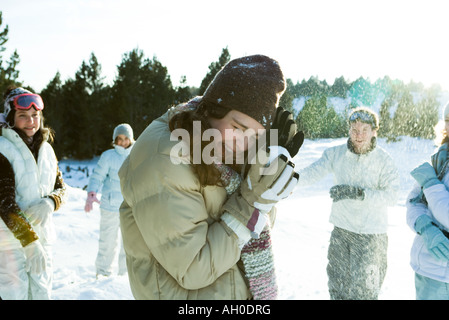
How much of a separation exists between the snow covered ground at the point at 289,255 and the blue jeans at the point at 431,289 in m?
1.67

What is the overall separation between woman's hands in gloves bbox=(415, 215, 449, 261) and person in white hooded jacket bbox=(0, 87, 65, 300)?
9.77ft

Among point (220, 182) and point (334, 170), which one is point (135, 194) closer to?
point (220, 182)

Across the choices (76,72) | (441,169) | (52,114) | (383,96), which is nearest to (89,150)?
(52,114)

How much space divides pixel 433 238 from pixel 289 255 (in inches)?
133

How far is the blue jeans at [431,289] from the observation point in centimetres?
223

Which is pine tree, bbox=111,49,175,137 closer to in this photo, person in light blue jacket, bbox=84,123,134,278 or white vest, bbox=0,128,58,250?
person in light blue jacket, bbox=84,123,134,278

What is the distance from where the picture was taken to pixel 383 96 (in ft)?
90.6

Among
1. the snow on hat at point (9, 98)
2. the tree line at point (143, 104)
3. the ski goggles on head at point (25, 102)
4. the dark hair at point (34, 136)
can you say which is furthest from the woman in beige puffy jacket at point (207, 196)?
the tree line at point (143, 104)

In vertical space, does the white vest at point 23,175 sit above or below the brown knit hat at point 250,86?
below

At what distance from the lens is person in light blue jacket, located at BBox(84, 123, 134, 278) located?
512cm

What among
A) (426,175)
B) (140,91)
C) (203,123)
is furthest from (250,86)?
(140,91)

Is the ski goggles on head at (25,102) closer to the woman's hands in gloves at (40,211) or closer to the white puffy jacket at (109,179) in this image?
the woman's hands in gloves at (40,211)

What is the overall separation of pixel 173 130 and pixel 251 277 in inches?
29.5

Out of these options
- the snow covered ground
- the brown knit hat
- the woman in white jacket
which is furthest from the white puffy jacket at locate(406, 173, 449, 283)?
the snow covered ground
